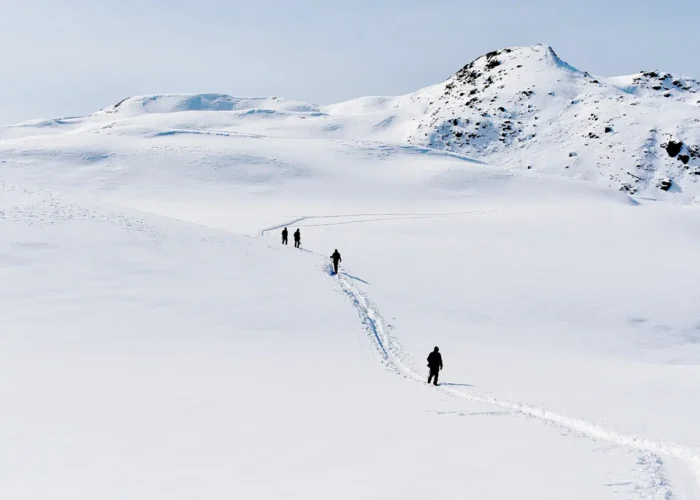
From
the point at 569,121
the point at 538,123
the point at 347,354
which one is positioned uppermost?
the point at 569,121

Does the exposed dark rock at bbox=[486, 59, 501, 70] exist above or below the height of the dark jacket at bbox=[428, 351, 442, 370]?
above

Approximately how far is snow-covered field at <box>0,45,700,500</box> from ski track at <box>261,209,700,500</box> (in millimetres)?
76

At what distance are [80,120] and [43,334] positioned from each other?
187085mm

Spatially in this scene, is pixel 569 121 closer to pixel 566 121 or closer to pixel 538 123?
pixel 566 121

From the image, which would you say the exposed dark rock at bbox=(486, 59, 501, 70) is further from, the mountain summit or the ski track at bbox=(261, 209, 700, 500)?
the ski track at bbox=(261, 209, 700, 500)

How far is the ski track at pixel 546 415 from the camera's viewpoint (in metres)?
9.69

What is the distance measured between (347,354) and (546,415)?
7.68 metres

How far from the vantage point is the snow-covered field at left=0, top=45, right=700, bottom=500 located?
31.6ft

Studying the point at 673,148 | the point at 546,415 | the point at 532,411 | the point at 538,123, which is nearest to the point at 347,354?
the point at 532,411

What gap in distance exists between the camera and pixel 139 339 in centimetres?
1838

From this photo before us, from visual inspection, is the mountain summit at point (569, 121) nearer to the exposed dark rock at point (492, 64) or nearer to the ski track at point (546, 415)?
the exposed dark rock at point (492, 64)

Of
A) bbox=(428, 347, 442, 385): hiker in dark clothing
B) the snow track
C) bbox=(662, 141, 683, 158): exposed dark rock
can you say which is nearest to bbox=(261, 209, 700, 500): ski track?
the snow track

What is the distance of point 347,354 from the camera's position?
19688mm

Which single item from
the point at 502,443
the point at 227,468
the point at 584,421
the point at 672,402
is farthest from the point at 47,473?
the point at 672,402
